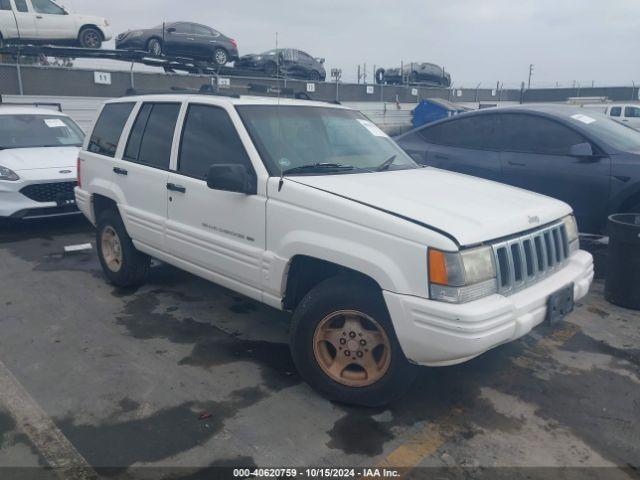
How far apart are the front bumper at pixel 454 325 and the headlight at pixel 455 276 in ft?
0.14

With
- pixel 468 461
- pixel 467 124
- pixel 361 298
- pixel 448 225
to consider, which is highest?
pixel 467 124

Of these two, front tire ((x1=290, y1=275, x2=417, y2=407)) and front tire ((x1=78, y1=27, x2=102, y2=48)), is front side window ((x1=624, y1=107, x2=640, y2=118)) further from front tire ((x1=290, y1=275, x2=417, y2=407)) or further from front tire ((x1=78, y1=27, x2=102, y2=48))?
front tire ((x1=290, y1=275, x2=417, y2=407))

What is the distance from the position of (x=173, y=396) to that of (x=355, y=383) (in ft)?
3.77

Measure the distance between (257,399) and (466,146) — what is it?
4.62 meters

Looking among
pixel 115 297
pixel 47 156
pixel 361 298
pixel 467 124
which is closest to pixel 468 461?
pixel 361 298

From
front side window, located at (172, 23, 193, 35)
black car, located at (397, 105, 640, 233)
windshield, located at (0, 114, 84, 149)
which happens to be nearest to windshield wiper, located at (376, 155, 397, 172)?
black car, located at (397, 105, 640, 233)

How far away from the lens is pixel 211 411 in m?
3.27

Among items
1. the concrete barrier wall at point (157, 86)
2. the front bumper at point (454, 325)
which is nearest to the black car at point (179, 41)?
the concrete barrier wall at point (157, 86)

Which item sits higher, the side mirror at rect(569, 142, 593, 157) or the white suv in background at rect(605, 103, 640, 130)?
the white suv in background at rect(605, 103, 640, 130)

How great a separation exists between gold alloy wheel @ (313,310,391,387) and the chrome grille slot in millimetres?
768

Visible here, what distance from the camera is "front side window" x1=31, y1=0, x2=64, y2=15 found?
1489cm

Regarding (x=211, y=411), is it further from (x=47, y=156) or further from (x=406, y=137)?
(x=47, y=156)

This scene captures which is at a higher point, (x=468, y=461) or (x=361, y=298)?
(x=361, y=298)

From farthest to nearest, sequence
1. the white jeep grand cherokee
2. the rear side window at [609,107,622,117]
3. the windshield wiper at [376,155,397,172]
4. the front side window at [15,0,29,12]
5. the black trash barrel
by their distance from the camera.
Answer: the rear side window at [609,107,622,117] < the front side window at [15,0,29,12] < the black trash barrel < the windshield wiper at [376,155,397,172] < the white jeep grand cherokee
